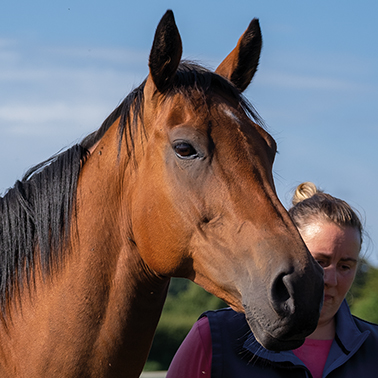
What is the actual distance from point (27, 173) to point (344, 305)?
213 cm

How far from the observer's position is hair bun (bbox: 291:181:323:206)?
11.6ft

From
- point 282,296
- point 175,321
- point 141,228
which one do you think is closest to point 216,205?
point 141,228

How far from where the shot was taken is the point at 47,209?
2.83 metres

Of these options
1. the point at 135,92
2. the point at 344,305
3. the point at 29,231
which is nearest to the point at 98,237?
the point at 29,231

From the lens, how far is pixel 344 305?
10.3 feet

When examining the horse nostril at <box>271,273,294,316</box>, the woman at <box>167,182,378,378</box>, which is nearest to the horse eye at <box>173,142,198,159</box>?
the horse nostril at <box>271,273,294,316</box>

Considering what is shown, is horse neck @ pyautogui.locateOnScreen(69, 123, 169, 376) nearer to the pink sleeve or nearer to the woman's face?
the pink sleeve

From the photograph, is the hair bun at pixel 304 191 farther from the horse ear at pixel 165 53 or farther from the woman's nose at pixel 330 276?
the horse ear at pixel 165 53

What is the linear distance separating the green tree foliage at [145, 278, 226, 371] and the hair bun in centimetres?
1243

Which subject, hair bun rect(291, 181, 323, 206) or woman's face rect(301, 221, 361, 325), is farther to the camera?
hair bun rect(291, 181, 323, 206)

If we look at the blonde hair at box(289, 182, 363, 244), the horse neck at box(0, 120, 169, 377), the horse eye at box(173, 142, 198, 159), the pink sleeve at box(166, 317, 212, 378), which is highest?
the horse eye at box(173, 142, 198, 159)

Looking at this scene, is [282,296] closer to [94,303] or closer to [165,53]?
[94,303]

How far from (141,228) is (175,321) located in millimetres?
14341

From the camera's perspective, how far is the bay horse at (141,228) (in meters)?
2.41
